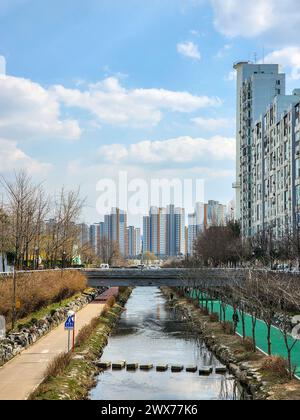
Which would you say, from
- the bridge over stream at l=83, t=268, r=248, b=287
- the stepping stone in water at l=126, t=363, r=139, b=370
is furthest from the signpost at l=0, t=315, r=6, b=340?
the bridge over stream at l=83, t=268, r=248, b=287

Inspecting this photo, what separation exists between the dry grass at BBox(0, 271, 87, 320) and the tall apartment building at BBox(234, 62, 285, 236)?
5755 cm

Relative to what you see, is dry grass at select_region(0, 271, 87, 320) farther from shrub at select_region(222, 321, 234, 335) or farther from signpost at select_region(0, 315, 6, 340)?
shrub at select_region(222, 321, 234, 335)

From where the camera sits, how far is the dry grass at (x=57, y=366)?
2512 cm

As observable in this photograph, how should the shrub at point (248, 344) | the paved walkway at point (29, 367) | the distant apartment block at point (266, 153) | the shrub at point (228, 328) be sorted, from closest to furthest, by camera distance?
the paved walkway at point (29, 367), the shrub at point (248, 344), the shrub at point (228, 328), the distant apartment block at point (266, 153)

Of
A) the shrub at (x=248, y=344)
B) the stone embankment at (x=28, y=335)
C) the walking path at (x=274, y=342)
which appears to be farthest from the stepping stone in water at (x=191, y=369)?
the stone embankment at (x=28, y=335)

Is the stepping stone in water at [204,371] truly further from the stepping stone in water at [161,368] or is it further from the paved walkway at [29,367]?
the paved walkway at [29,367]

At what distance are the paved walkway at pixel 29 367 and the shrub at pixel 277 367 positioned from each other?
375 inches

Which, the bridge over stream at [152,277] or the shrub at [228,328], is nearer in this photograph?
the shrub at [228,328]

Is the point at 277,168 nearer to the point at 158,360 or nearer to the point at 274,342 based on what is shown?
the point at 274,342

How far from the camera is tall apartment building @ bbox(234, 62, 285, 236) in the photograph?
118 meters

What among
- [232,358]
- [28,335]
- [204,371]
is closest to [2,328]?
[28,335]

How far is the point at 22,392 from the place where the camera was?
74.0 feet
